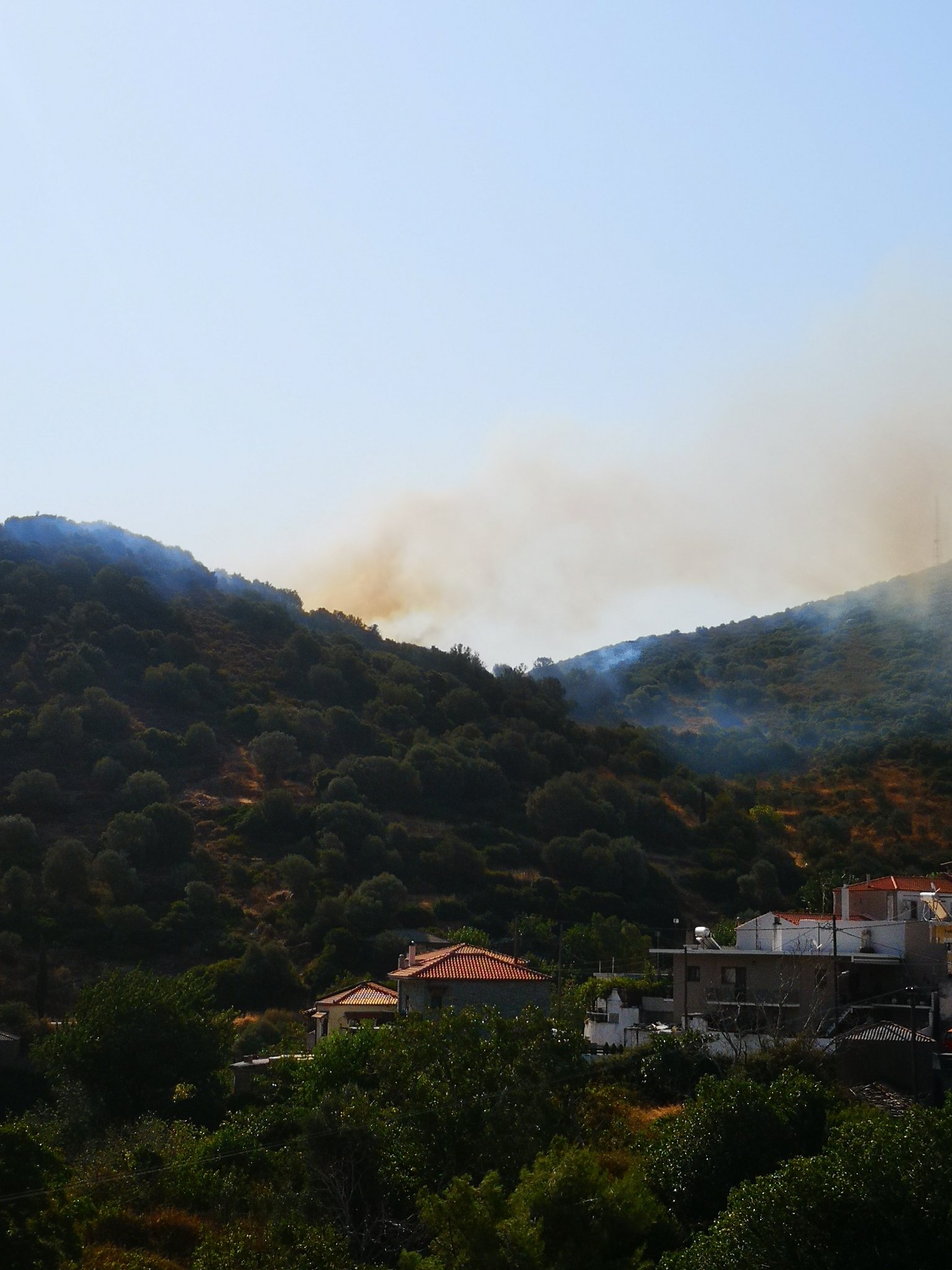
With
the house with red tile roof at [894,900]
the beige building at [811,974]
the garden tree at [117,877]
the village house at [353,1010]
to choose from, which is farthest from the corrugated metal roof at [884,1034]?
the garden tree at [117,877]

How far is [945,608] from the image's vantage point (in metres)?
141

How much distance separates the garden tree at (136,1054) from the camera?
4009 cm

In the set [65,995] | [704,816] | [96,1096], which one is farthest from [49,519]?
[96,1096]

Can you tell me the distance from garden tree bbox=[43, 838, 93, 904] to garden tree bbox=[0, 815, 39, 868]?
7.66 feet

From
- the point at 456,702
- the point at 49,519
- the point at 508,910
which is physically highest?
the point at 49,519

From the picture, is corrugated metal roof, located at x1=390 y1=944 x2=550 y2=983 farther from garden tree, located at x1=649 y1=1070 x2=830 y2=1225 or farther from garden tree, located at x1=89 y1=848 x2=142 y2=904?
garden tree, located at x1=89 y1=848 x2=142 y2=904

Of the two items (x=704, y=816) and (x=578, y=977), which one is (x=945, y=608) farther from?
(x=578, y=977)

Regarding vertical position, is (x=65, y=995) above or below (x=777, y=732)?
below

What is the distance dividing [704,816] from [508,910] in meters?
22.6

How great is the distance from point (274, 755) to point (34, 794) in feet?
48.7

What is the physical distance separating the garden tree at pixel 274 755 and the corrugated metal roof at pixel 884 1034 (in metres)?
47.9

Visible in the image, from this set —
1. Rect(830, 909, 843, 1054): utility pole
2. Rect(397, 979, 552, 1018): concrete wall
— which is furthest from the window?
Rect(397, 979, 552, 1018): concrete wall

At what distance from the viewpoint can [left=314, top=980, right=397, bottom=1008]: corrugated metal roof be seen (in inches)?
1962

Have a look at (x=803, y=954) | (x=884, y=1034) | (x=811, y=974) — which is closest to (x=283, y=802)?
(x=803, y=954)
